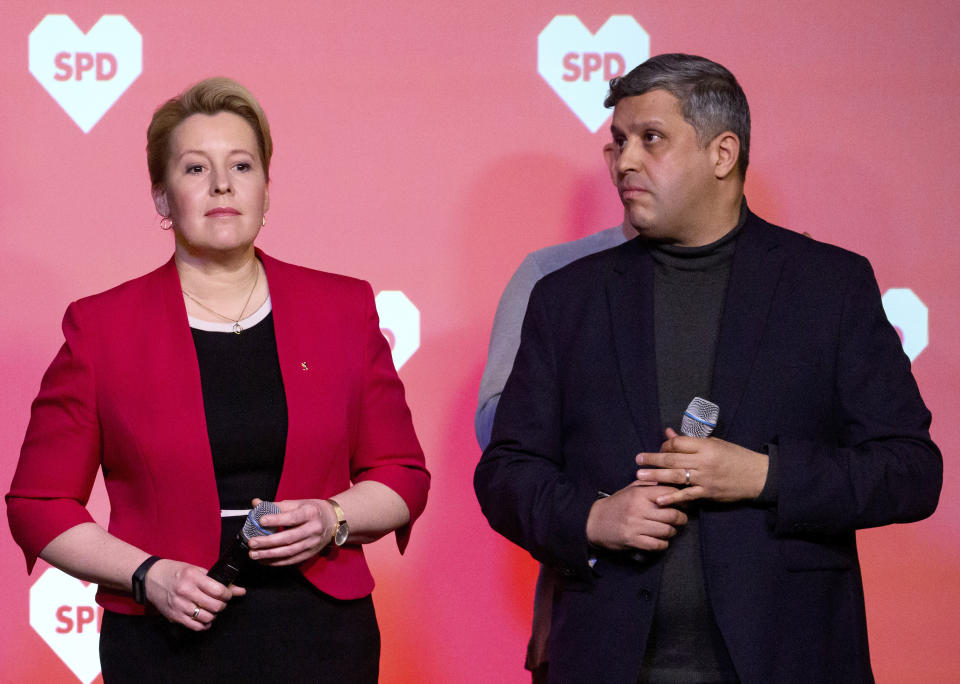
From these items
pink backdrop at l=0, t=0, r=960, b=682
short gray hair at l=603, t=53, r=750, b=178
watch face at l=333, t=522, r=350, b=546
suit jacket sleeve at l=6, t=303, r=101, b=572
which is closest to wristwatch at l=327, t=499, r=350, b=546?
watch face at l=333, t=522, r=350, b=546

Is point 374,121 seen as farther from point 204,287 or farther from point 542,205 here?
point 204,287

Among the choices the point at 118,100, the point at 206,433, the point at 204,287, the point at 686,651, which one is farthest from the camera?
the point at 118,100

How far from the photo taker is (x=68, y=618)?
3.36 metres

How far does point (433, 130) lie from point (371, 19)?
0.38 m

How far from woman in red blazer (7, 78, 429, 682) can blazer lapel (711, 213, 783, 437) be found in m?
0.64

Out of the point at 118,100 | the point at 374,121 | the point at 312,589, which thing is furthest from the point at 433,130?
the point at 312,589

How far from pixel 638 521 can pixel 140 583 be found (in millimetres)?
847

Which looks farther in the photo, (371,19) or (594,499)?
(371,19)

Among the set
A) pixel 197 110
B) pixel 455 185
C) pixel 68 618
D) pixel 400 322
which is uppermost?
pixel 455 185

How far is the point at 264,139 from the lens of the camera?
2.27 metres

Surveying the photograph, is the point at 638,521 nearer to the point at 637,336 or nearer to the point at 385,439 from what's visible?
the point at 637,336

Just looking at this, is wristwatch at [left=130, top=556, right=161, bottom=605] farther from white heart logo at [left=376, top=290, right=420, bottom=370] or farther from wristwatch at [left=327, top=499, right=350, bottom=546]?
white heart logo at [left=376, top=290, right=420, bottom=370]

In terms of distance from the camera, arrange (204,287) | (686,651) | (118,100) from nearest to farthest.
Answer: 1. (686,651)
2. (204,287)
3. (118,100)

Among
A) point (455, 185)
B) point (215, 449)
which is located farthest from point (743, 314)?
point (455, 185)
